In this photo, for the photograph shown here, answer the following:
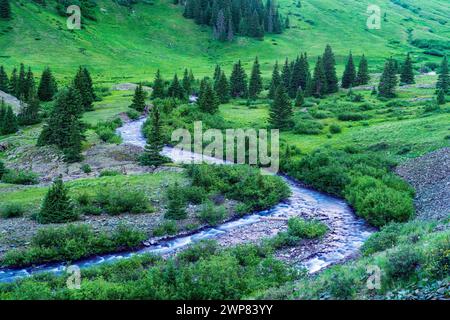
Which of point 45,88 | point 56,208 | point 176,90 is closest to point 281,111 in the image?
point 176,90

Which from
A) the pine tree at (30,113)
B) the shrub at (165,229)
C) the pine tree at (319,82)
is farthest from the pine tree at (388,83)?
the shrub at (165,229)

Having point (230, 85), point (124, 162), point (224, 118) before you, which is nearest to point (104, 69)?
point (230, 85)

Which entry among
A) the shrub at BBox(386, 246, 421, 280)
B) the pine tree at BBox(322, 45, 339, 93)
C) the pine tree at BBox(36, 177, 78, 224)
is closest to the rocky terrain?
the shrub at BBox(386, 246, 421, 280)

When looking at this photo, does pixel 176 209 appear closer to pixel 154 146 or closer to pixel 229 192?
pixel 229 192

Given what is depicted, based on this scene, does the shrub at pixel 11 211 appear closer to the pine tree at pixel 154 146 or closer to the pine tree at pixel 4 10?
the pine tree at pixel 154 146

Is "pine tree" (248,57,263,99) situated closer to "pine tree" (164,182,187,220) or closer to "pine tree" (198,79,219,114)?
"pine tree" (198,79,219,114)

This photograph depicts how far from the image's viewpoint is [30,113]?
77688mm

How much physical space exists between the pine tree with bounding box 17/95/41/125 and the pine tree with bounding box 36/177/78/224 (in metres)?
42.4

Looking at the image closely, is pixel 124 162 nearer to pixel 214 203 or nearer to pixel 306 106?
pixel 214 203

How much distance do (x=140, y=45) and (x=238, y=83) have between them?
6892 cm

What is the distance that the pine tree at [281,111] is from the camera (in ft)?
254

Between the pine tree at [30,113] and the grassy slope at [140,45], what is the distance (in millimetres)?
45356

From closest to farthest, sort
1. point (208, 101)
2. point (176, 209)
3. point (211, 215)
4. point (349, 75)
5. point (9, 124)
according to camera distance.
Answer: point (176, 209) → point (211, 215) → point (9, 124) → point (208, 101) → point (349, 75)

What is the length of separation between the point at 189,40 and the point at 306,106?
9822cm
